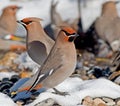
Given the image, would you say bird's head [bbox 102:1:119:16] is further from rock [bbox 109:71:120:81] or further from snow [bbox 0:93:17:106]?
snow [bbox 0:93:17:106]

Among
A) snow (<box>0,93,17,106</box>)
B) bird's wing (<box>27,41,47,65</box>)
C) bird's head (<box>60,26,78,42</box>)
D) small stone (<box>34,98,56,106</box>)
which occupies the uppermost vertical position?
bird's head (<box>60,26,78,42</box>)

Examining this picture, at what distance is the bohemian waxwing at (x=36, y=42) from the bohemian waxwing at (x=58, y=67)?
1.01 meters

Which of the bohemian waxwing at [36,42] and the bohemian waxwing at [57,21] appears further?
the bohemian waxwing at [57,21]

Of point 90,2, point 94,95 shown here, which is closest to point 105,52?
point 90,2

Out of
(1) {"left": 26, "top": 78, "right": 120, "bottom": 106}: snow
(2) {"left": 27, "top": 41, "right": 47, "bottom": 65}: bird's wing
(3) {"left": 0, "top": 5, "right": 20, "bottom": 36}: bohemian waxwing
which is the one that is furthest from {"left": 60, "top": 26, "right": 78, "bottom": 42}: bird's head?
(3) {"left": 0, "top": 5, "right": 20, "bottom": 36}: bohemian waxwing

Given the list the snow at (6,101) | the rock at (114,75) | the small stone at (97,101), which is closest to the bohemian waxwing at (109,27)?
the rock at (114,75)

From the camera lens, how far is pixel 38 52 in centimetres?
718

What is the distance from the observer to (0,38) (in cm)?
1255

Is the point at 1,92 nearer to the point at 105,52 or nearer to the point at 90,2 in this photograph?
the point at 105,52

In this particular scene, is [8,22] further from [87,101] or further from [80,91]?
[87,101]

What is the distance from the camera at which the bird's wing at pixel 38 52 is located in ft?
23.4

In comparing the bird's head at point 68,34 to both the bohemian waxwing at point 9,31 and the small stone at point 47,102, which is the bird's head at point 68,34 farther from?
the bohemian waxwing at point 9,31

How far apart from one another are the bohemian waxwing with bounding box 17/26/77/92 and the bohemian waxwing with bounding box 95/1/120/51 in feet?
20.4

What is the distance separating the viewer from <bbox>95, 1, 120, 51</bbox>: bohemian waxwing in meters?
12.5
